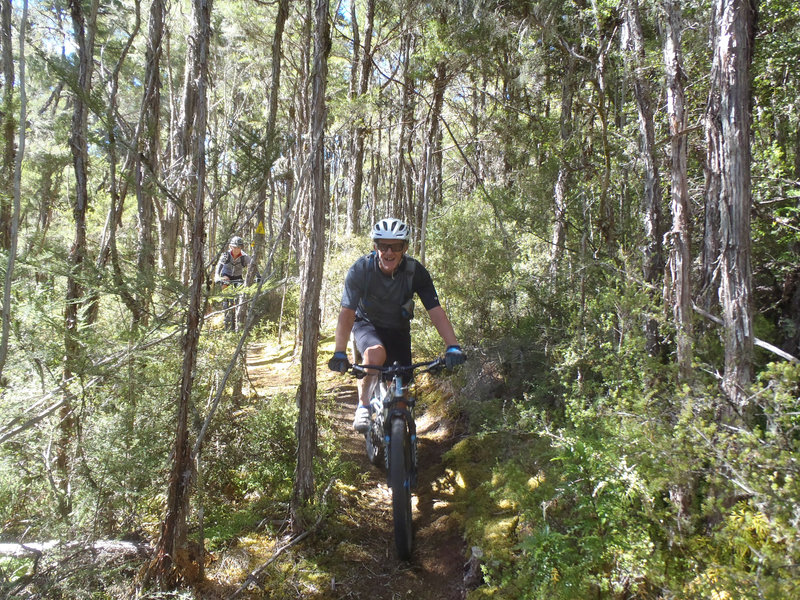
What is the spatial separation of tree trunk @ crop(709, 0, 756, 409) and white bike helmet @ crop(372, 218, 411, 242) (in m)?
2.27

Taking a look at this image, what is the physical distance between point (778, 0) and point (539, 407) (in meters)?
4.46

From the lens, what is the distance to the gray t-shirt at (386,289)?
13.5 ft

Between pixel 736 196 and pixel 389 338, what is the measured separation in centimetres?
278

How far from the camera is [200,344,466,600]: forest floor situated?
2998 millimetres

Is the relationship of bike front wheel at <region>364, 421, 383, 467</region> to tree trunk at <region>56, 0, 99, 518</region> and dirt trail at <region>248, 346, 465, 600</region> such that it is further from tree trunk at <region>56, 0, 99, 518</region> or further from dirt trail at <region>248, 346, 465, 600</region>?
tree trunk at <region>56, 0, 99, 518</region>

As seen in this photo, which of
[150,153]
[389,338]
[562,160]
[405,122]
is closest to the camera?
[150,153]

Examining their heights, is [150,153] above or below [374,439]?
above

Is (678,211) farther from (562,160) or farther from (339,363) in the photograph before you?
(562,160)

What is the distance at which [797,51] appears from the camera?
4.35 m

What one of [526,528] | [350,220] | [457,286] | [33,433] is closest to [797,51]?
[457,286]

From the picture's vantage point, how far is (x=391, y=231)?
393 cm

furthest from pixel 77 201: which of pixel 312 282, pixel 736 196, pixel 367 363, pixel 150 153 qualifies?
pixel 736 196

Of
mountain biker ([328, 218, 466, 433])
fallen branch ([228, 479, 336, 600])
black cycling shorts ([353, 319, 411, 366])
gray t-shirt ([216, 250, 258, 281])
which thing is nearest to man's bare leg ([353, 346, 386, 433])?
mountain biker ([328, 218, 466, 433])

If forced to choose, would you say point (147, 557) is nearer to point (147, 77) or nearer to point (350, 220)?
point (147, 77)
